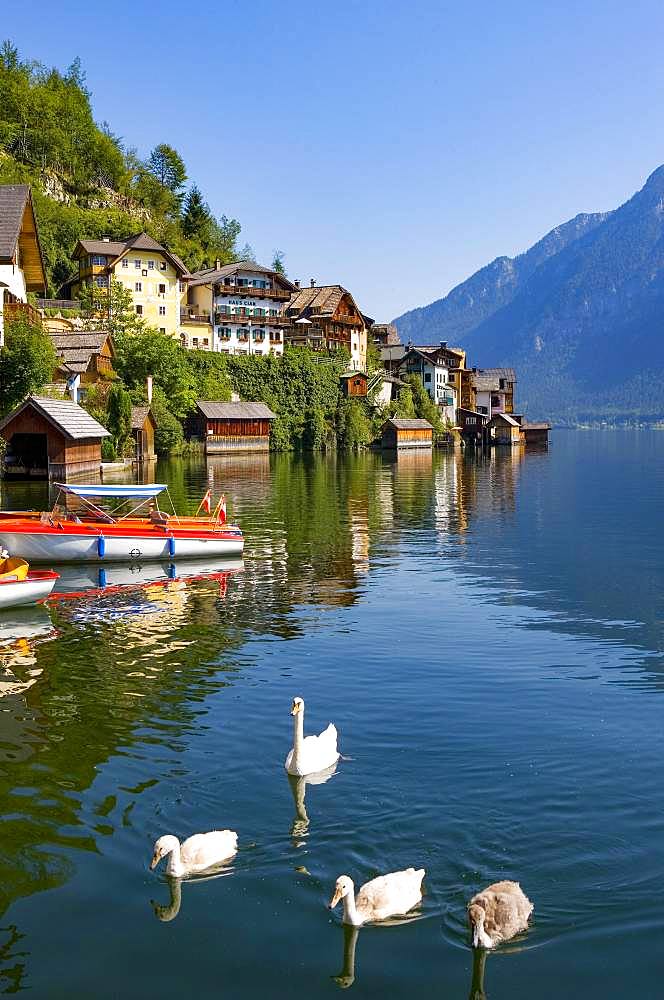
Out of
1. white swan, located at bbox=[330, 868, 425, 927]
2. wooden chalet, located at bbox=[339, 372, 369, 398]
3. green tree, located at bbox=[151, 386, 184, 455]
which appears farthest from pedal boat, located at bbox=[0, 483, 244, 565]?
wooden chalet, located at bbox=[339, 372, 369, 398]

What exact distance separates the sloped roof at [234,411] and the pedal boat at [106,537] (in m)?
69.9

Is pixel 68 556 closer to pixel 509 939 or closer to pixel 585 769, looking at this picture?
pixel 585 769

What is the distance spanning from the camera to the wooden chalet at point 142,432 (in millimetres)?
80062

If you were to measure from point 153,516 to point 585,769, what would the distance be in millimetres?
20397

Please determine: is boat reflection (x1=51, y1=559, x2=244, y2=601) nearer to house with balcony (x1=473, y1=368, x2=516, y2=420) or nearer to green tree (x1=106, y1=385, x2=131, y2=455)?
green tree (x1=106, y1=385, x2=131, y2=455)

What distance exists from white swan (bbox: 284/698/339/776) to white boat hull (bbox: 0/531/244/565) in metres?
17.3

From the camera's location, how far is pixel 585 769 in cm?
1346

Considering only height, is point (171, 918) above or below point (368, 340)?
below

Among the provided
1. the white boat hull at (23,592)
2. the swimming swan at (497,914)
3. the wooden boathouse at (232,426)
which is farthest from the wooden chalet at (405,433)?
the swimming swan at (497,914)

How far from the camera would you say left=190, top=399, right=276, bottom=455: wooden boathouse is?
100188mm

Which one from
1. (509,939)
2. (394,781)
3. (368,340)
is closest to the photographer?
(509,939)

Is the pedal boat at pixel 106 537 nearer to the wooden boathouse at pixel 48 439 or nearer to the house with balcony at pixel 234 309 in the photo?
the wooden boathouse at pixel 48 439

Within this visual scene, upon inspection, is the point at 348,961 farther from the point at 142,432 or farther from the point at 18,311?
the point at 142,432

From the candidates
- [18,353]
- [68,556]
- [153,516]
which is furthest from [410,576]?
[18,353]
